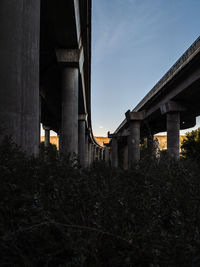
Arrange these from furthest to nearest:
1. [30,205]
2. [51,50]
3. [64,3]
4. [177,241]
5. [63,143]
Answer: [51,50], [63,143], [64,3], [30,205], [177,241]

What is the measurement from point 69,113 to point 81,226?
989cm

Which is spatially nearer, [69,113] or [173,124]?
[69,113]

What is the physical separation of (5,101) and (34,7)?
2921 millimetres

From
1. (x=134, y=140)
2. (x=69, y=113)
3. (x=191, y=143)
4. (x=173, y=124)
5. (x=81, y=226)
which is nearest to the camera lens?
(x=81, y=226)

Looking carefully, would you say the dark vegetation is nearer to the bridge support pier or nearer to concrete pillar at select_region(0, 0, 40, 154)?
concrete pillar at select_region(0, 0, 40, 154)

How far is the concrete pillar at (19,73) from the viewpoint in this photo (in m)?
4.22

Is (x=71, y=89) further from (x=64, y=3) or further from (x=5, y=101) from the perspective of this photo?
(x=5, y=101)

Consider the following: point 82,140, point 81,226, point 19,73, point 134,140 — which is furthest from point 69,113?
point 134,140

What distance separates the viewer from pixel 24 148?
450 cm

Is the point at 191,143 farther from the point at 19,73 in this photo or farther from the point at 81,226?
the point at 81,226

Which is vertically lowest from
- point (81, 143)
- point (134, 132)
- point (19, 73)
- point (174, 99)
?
point (81, 143)

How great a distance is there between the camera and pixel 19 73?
439cm

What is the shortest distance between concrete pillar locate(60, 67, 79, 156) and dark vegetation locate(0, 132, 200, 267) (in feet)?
26.6

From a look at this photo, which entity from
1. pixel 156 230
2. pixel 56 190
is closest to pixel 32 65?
pixel 56 190
